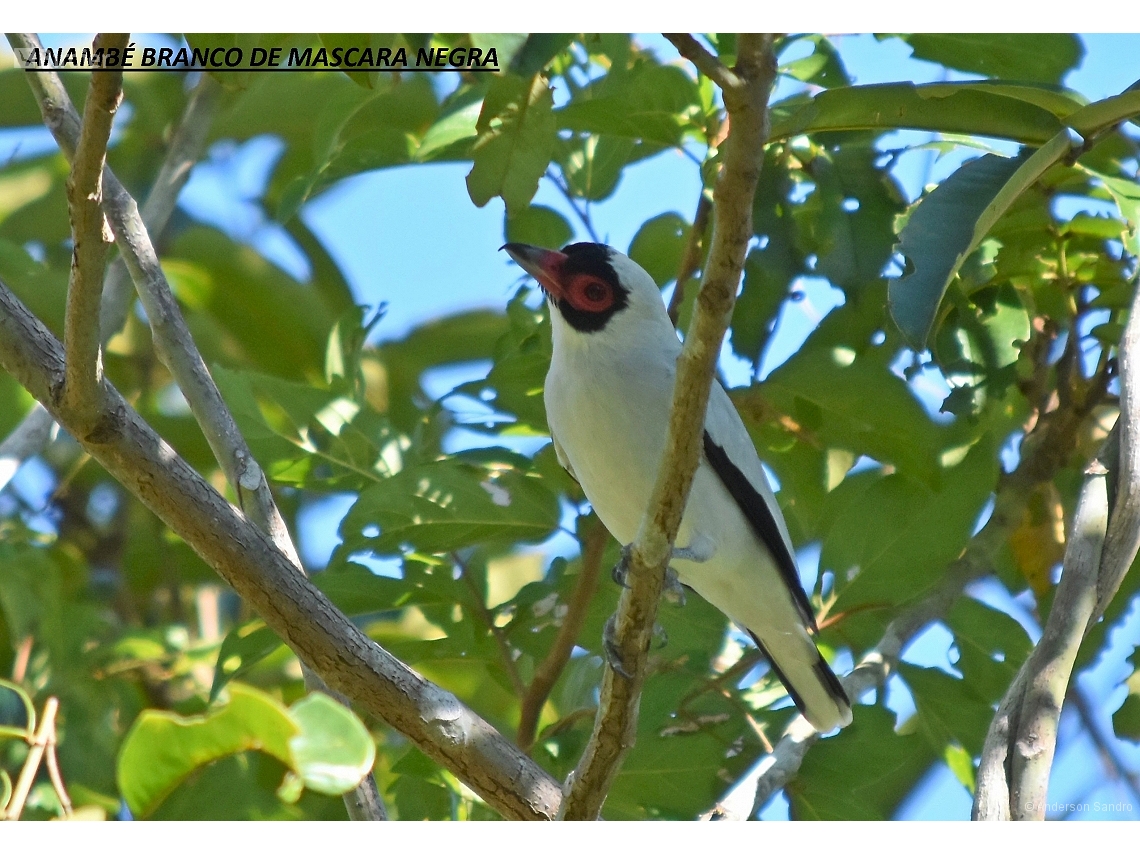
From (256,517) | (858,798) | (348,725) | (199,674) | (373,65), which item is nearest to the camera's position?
(348,725)

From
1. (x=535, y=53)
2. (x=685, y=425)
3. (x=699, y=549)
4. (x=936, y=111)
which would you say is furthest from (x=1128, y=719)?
(x=535, y=53)

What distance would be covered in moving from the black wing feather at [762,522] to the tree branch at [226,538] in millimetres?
1137

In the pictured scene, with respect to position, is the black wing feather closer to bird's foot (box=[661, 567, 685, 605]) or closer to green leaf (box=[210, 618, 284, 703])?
bird's foot (box=[661, 567, 685, 605])

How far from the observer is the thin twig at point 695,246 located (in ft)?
10.6

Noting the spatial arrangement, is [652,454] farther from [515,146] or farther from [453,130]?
[453,130]

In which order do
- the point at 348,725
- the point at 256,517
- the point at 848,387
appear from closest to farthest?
the point at 348,725
the point at 256,517
the point at 848,387

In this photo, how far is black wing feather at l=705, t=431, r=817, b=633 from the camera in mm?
3186

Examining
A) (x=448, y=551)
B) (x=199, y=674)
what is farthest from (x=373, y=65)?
(x=199, y=674)

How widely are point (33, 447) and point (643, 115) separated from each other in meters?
1.75

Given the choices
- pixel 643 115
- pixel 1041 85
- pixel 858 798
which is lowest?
pixel 858 798

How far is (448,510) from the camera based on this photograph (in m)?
3.12

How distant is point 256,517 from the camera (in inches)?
105

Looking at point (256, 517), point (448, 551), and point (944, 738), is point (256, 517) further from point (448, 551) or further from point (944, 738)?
point (944, 738)

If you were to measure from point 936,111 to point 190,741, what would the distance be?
7.08 ft
